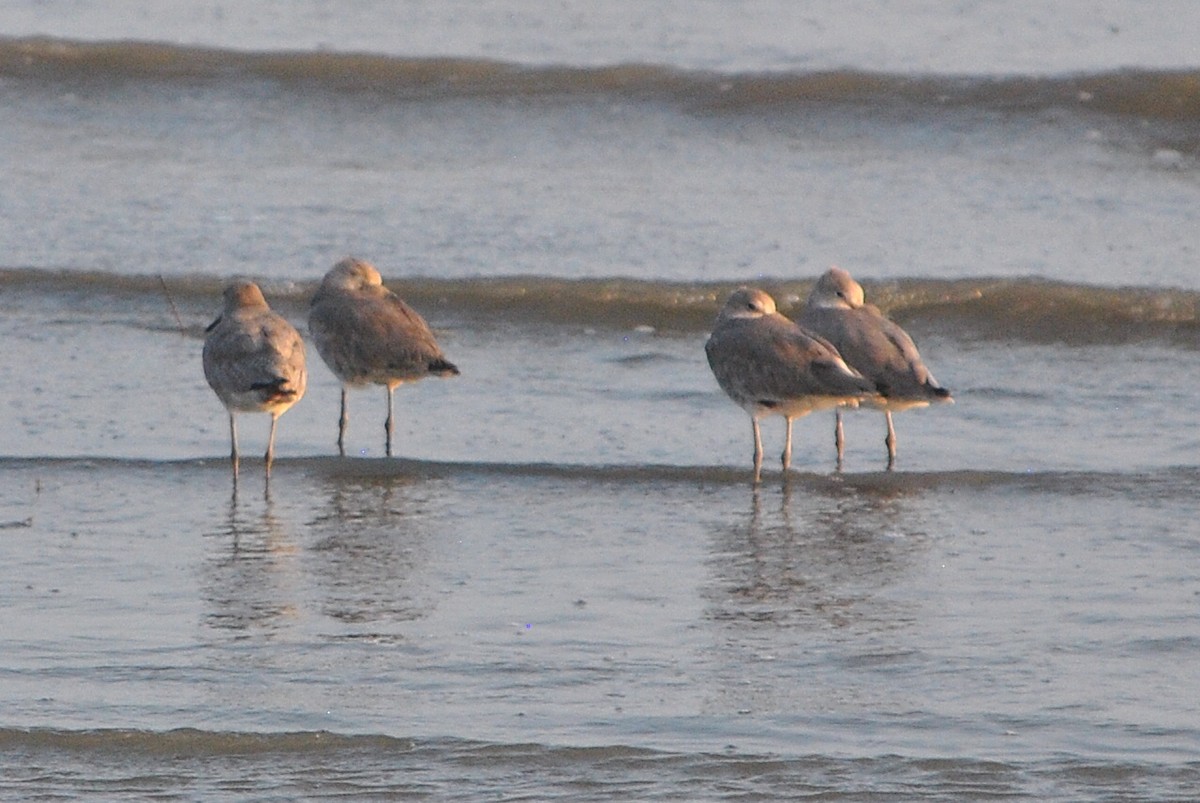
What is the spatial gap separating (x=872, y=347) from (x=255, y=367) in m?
2.35

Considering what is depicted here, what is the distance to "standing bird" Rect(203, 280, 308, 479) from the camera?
25.5 ft

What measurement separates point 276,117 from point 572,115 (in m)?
2.01

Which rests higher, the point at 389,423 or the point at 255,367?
the point at 255,367

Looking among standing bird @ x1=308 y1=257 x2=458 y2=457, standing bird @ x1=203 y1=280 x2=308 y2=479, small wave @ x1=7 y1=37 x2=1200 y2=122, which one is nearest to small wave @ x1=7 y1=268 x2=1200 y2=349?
standing bird @ x1=308 y1=257 x2=458 y2=457

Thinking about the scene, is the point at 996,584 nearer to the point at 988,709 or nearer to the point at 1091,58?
the point at 988,709

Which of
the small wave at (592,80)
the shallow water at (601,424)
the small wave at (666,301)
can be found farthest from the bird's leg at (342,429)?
the small wave at (592,80)

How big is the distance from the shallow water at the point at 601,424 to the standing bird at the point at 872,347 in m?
0.23

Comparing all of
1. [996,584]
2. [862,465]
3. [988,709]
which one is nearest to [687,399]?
[862,465]

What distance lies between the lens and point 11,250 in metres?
11.1

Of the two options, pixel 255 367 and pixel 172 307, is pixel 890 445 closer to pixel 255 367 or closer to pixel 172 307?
pixel 255 367

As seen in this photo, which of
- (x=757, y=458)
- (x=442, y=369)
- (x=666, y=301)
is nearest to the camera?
(x=757, y=458)

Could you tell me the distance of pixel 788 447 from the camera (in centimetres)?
792

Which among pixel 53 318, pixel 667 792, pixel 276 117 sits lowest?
pixel 667 792

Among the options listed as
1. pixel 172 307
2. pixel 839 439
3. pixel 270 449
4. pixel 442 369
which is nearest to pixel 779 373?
pixel 839 439
